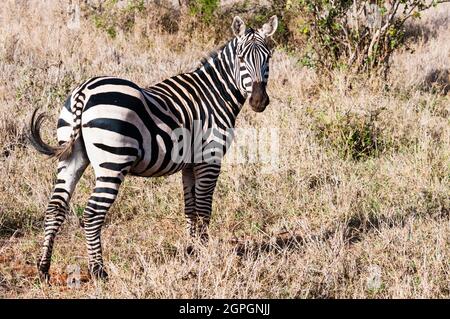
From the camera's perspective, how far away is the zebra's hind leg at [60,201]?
4.18 metres

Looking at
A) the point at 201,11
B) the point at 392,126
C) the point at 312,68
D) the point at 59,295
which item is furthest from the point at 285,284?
the point at 201,11

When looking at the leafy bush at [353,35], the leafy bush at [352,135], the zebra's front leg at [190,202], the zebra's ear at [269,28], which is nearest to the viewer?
the zebra's front leg at [190,202]

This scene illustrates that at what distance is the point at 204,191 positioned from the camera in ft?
15.8

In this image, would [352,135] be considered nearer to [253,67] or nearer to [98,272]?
[253,67]

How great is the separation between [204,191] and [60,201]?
1110mm

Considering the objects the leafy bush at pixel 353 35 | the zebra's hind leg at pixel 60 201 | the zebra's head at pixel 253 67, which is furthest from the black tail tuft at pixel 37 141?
the leafy bush at pixel 353 35

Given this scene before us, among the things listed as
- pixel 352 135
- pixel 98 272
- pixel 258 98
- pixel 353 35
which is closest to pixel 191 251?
pixel 98 272

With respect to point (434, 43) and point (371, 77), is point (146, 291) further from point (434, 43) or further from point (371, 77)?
point (434, 43)

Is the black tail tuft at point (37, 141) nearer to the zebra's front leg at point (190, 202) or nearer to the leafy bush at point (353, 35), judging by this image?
the zebra's front leg at point (190, 202)

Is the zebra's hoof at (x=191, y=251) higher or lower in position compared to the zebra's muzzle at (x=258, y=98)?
lower

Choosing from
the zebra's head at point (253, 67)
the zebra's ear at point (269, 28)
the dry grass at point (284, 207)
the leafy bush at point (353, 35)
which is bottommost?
the dry grass at point (284, 207)

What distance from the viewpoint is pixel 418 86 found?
30.9 ft

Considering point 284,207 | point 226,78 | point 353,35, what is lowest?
point 284,207

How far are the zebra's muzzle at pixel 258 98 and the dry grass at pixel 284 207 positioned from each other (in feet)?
3.10
